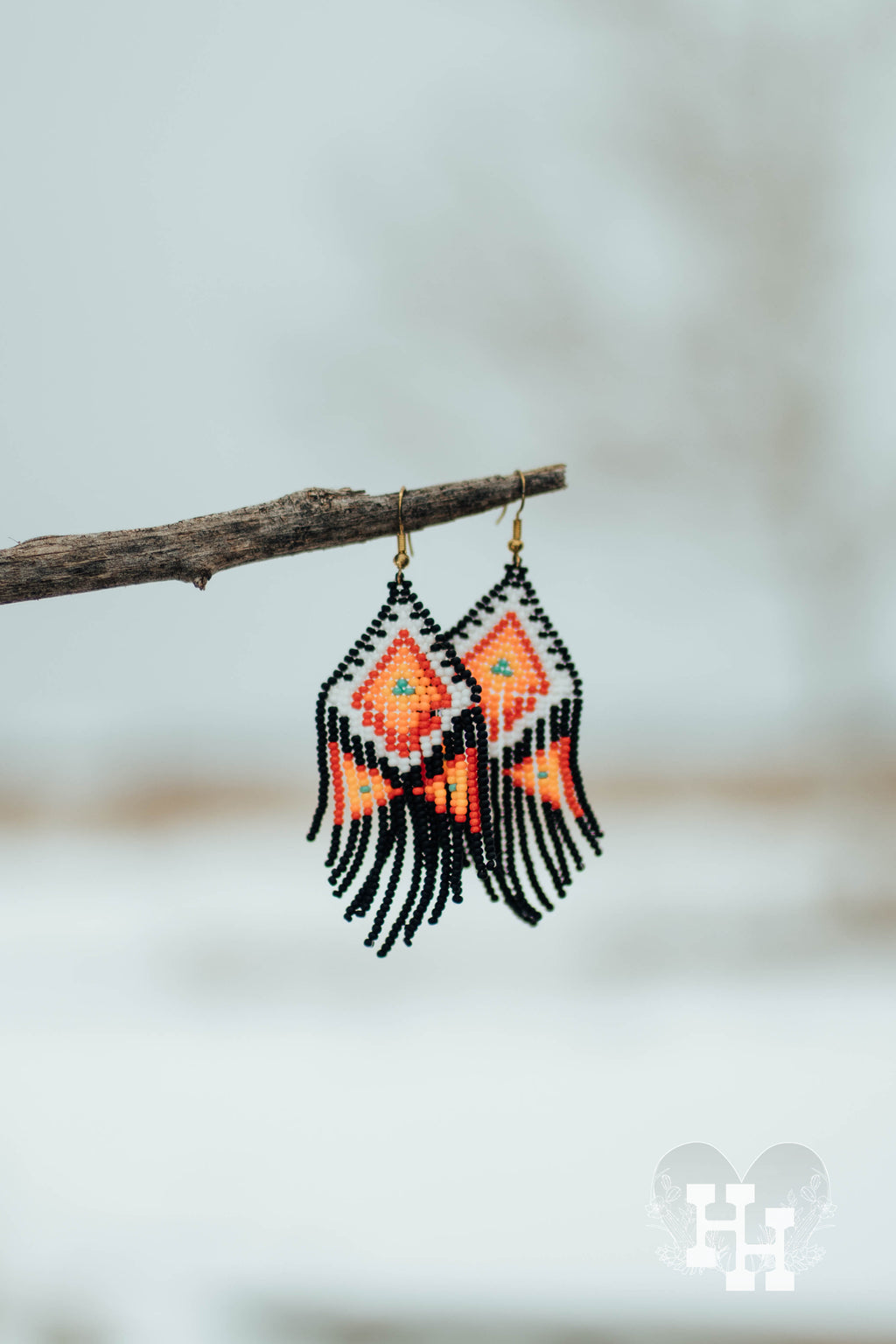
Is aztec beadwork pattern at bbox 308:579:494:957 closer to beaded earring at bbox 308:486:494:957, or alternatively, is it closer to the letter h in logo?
beaded earring at bbox 308:486:494:957

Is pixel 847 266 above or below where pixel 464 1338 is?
above

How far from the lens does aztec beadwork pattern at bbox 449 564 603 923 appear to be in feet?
4.04

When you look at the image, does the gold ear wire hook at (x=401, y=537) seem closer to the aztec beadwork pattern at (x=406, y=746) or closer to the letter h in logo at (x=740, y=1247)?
the aztec beadwork pattern at (x=406, y=746)

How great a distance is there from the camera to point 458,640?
1228 millimetres

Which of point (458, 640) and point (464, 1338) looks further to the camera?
point (464, 1338)

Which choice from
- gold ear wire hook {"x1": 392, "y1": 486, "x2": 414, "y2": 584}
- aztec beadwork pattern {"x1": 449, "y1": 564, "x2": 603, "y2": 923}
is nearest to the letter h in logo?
aztec beadwork pattern {"x1": 449, "y1": 564, "x2": 603, "y2": 923}

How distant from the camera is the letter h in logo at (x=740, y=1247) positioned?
1.69 meters

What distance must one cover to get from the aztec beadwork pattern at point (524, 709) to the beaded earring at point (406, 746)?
0.11 meters

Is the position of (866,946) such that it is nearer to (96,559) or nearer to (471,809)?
(471,809)

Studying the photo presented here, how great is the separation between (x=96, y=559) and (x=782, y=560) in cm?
160

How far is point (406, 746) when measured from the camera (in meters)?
1.10

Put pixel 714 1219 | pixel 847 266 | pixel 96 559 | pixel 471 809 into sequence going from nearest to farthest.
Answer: pixel 96 559 < pixel 471 809 < pixel 714 1219 < pixel 847 266

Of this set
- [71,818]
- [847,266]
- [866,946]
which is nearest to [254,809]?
[71,818]

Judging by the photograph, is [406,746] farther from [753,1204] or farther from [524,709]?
[753,1204]
